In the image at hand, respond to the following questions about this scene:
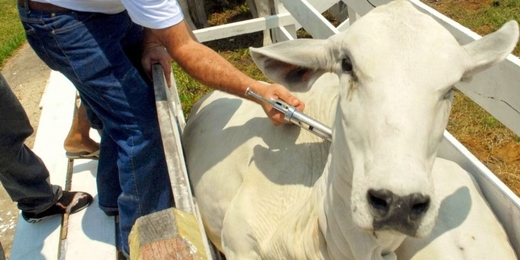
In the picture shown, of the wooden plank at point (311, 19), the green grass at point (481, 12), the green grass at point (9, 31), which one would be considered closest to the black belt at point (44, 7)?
the wooden plank at point (311, 19)

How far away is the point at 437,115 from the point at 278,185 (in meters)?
0.93

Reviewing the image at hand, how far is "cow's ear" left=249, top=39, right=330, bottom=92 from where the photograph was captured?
2221 mm

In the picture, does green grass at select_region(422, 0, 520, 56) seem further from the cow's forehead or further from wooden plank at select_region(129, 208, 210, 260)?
wooden plank at select_region(129, 208, 210, 260)

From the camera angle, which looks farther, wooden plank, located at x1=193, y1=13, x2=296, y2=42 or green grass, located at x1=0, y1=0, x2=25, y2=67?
green grass, located at x1=0, y1=0, x2=25, y2=67

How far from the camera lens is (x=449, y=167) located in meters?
2.56

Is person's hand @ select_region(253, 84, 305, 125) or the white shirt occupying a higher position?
the white shirt

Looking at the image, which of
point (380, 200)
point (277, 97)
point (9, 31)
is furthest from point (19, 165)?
point (9, 31)

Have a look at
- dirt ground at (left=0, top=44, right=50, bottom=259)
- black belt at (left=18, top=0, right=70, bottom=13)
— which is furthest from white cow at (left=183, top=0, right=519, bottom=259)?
dirt ground at (left=0, top=44, right=50, bottom=259)

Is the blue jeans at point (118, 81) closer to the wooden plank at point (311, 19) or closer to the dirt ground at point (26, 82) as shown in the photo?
the wooden plank at point (311, 19)

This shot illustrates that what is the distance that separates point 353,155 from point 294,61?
0.54 meters

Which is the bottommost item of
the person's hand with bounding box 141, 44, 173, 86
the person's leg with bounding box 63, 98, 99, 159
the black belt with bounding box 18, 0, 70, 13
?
the person's leg with bounding box 63, 98, 99, 159

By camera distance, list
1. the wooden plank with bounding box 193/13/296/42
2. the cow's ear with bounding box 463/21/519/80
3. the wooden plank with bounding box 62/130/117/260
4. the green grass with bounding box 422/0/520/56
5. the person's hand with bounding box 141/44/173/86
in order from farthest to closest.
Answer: the green grass with bounding box 422/0/520/56
the wooden plank with bounding box 193/13/296/42
the wooden plank with bounding box 62/130/117/260
the person's hand with bounding box 141/44/173/86
the cow's ear with bounding box 463/21/519/80

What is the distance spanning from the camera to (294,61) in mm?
2244

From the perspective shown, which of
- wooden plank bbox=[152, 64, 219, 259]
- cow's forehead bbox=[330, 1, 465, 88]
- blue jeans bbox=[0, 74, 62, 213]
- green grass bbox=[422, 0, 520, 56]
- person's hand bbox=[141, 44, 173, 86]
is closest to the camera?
cow's forehead bbox=[330, 1, 465, 88]
